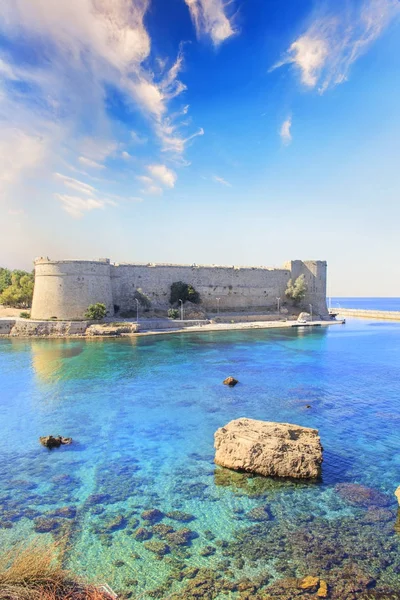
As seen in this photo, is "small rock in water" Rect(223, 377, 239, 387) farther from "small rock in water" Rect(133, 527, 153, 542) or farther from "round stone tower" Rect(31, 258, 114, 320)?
"round stone tower" Rect(31, 258, 114, 320)

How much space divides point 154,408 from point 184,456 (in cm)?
389

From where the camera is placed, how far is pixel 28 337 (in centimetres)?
2952

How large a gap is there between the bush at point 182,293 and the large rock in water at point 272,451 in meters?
30.6

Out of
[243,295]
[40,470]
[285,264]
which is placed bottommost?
[40,470]

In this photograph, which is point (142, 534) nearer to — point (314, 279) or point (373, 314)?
point (314, 279)

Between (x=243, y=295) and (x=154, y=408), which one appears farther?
(x=243, y=295)

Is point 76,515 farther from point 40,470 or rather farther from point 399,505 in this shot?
point 399,505

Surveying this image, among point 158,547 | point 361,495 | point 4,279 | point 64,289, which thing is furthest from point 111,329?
point 158,547

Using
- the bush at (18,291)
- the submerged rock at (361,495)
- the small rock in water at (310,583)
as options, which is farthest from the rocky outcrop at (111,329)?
the small rock in water at (310,583)

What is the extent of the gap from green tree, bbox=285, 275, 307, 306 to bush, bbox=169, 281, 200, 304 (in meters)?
11.6

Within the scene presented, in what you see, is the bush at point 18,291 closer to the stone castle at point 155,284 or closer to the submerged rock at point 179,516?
the stone castle at point 155,284

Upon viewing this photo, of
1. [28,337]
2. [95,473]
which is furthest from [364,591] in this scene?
[28,337]

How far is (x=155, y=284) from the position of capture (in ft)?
127

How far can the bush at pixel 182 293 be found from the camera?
38656 mm
